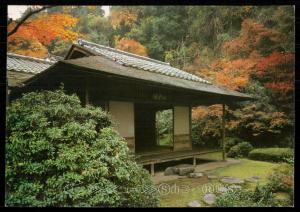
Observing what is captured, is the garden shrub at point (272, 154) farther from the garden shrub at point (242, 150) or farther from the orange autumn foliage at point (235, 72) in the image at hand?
the orange autumn foliage at point (235, 72)

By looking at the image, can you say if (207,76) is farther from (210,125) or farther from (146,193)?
(146,193)

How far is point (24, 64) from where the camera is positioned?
12070 millimetres

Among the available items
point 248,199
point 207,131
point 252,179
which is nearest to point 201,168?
point 252,179

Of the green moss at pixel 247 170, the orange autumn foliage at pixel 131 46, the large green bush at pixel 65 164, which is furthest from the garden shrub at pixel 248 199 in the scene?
the orange autumn foliage at pixel 131 46

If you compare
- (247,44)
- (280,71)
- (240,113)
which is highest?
(247,44)

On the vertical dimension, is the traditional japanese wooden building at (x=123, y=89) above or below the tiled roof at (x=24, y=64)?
below

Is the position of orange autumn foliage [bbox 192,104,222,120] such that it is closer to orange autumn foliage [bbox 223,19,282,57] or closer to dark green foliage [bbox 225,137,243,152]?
dark green foliage [bbox 225,137,243,152]

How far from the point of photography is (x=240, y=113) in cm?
1455

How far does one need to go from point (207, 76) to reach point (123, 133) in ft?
29.9

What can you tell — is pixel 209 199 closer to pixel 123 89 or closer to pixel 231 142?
pixel 123 89

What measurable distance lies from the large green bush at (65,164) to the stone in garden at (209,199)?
1.31 m

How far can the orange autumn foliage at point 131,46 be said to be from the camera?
2038 centimetres

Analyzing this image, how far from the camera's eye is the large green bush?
16.5 feet
